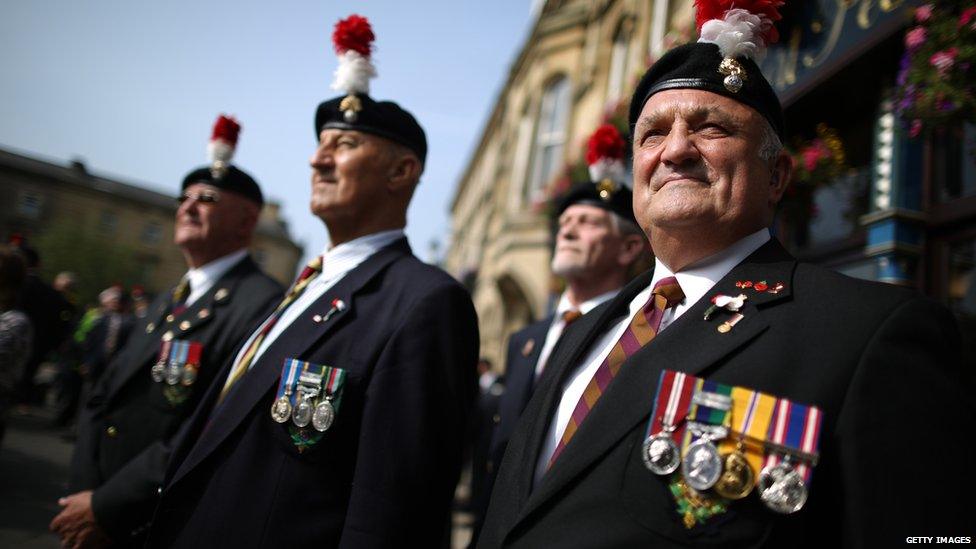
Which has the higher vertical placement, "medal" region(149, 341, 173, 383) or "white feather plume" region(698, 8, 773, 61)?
"white feather plume" region(698, 8, 773, 61)

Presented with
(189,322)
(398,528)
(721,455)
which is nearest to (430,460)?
(398,528)

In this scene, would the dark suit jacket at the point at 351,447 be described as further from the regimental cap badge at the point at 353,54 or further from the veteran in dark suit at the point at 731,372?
the regimental cap badge at the point at 353,54

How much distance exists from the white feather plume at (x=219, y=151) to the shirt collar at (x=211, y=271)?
26.6 inches

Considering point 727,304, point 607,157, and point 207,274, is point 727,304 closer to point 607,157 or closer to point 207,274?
point 607,157

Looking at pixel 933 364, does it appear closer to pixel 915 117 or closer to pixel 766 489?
pixel 766 489

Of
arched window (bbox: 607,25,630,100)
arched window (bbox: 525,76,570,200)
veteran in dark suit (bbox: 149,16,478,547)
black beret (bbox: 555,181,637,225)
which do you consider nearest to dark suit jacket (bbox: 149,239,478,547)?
veteran in dark suit (bbox: 149,16,478,547)

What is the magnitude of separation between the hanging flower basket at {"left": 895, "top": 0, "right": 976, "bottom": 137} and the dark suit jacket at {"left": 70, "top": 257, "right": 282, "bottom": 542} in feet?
11.3

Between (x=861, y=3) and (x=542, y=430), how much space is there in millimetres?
4386

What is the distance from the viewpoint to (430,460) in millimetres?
1930

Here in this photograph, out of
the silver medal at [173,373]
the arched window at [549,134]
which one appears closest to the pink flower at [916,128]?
the silver medal at [173,373]

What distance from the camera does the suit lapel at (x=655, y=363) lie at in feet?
4.39

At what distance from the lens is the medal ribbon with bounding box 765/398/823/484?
44.8 inches

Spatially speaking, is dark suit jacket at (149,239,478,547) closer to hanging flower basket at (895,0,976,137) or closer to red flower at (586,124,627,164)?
red flower at (586,124,627,164)

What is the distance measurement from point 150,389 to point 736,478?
278cm
